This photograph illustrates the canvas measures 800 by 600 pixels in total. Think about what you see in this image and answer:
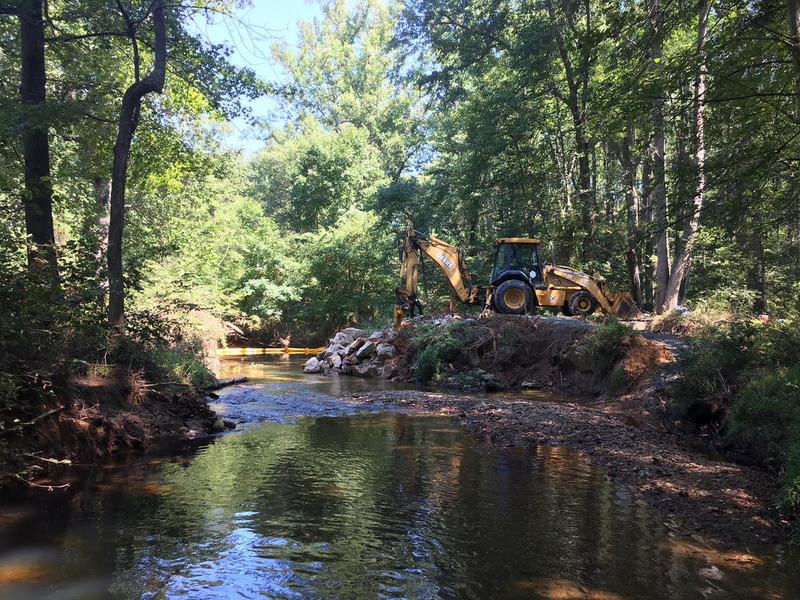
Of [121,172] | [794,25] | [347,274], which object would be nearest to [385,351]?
[121,172]

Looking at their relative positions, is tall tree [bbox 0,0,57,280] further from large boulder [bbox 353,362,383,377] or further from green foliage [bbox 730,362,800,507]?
large boulder [bbox 353,362,383,377]

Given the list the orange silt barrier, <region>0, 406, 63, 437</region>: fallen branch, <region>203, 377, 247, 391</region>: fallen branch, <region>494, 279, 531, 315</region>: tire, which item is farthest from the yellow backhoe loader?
<region>0, 406, 63, 437</region>: fallen branch

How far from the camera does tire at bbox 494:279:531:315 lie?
1633 cm

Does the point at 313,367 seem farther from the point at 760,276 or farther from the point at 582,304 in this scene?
the point at 760,276

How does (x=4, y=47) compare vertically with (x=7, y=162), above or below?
above

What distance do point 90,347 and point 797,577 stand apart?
7923 millimetres

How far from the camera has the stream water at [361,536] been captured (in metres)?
3.41

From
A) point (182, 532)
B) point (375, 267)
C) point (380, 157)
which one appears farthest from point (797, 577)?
point (380, 157)

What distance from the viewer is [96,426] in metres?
6.40

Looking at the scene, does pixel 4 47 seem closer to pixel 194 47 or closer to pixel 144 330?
pixel 194 47

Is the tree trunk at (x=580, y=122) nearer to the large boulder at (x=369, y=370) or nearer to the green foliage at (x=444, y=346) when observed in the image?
the green foliage at (x=444, y=346)

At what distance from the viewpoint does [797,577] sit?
3559 millimetres

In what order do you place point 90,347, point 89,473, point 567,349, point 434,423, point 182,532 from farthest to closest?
1. point 567,349
2. point 434,423
3. point 90,347
4. point 89,473
5. point 182,532

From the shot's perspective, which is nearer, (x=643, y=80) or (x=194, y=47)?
(x=643, y=80)
